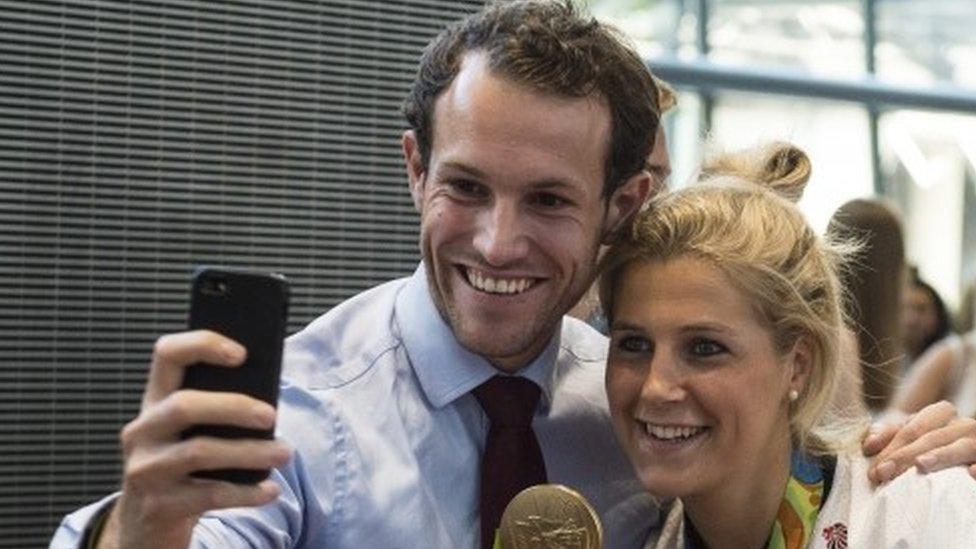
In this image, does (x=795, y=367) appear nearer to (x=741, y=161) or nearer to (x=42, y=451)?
(x=741, y=161)

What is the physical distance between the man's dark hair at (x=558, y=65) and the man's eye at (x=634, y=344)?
18cm

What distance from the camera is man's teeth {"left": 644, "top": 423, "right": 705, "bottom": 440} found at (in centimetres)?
209

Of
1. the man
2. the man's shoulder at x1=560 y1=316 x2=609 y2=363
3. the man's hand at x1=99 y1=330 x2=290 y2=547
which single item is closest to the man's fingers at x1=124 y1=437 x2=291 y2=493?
the man's hand at x1=99 y1=330 x2=290 y2=547

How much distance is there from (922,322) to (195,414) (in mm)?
5098

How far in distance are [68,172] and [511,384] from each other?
3.68 ft

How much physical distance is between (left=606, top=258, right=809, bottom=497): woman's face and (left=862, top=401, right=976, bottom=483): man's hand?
17cm

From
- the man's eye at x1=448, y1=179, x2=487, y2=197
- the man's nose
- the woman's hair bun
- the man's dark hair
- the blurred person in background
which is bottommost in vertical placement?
the blurred person in background

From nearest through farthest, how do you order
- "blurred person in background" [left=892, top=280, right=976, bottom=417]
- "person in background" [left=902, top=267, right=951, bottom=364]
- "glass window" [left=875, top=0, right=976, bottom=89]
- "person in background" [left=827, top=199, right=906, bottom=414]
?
"person in background" [left=827, top=199, right=906, bottom=414] < "blurred person in background" [left=892, top=280, right=976, bottom=417] < "person in background" [left=902, top=267, right=951, bottom=364] < "glass window" [left=875, top=0, right=976, bottom=89]

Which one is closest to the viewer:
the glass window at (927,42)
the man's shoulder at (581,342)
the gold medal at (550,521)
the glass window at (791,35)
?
the gold medal at (550,521)

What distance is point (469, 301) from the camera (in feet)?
6.88

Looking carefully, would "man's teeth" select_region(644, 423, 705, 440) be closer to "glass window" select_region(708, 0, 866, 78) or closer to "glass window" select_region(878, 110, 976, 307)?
"glass window" select_region(708, 0, 866, 78)

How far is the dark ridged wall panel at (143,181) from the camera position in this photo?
9.57 feet

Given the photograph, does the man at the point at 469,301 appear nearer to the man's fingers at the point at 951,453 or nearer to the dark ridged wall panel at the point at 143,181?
the man's fingers at the point at 951,453

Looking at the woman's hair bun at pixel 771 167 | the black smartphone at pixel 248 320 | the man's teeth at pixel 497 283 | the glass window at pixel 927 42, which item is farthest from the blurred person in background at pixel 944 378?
the glass window at pixel 927 42
